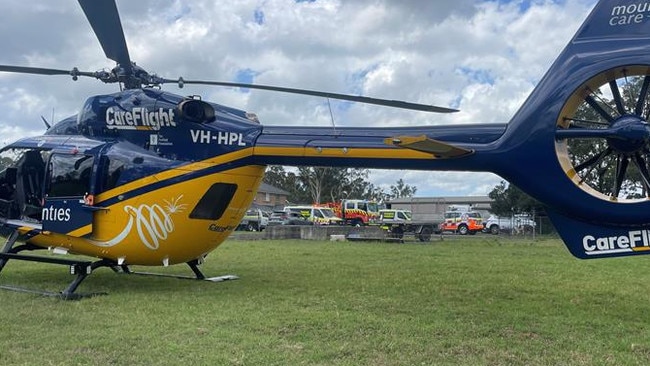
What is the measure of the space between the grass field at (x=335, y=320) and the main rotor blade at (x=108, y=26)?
4.04 metres

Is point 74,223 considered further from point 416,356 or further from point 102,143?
point 416,356

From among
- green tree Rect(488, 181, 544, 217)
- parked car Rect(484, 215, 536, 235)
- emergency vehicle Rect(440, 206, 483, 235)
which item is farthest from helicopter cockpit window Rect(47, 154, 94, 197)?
green tree Rect(488, 181, 544, 217)

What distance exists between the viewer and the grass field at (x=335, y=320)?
5.82 meters

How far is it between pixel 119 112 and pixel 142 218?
2.07 meters

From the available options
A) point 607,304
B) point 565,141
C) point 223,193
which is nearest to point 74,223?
point 223,193

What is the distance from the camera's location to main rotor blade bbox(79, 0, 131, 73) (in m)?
8.46

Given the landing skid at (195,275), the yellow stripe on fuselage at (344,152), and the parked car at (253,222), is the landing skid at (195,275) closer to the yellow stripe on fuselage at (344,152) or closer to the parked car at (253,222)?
the yellow stripe on fuselage at (344,152)

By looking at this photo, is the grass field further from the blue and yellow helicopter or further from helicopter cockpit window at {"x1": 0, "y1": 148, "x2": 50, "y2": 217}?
helicopter cockpit window at {"x1": 0, "y1": 148, "x2": 50, "y2": 217}

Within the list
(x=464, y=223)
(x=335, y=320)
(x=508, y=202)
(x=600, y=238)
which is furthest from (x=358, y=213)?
(x=335, y=320)

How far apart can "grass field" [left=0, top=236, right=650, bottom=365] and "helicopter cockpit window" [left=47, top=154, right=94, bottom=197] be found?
1.77 m

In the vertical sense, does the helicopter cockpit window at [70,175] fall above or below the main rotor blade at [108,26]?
below

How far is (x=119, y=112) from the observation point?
10.4 metres

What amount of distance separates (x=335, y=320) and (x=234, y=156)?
12.0 feet

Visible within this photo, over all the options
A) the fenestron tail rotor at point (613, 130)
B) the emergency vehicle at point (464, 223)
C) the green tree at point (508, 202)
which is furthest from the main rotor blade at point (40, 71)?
the green tree at point (508, 202)
